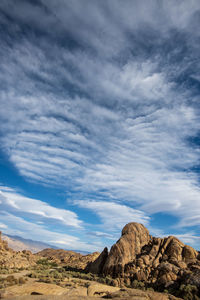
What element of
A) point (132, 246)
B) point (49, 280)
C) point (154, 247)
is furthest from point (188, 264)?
point (49, 280)

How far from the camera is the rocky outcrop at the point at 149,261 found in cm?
3241

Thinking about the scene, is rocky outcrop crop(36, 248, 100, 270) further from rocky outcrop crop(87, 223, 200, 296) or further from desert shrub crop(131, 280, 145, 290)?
desert shrub crop(131, 280, 145, 290)

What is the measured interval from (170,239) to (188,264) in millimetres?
8470

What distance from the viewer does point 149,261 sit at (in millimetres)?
40000

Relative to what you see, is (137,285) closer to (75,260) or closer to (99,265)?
(99,265)

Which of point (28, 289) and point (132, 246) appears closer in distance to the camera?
point (28, 289)

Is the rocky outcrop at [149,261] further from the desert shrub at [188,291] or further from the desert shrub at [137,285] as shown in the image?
the desert shrub at [188,291]

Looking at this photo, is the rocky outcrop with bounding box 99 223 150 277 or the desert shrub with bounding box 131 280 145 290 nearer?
the desert shrub with bounding box 131 280 145 290

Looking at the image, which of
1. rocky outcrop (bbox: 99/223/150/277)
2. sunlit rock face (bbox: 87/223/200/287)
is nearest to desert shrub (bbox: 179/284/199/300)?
sunlit rock face (bbox: 87/223/200/287)

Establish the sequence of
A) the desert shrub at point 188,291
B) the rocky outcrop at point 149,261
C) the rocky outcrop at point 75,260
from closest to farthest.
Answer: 1. the desert shrub at point 188,291
2. the rocky outcrop at point 149,261
3. the rocky outcrop at point 75,260

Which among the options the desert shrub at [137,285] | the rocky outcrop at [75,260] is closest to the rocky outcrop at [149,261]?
the desert shrub at [137,285]

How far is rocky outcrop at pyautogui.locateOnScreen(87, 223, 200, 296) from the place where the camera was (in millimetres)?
32406

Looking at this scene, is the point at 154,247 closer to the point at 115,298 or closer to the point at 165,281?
the point at 165,281

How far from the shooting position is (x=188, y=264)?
123ft
